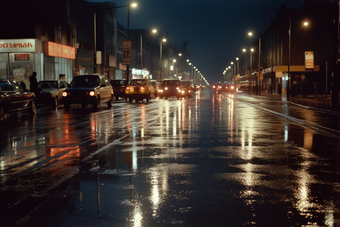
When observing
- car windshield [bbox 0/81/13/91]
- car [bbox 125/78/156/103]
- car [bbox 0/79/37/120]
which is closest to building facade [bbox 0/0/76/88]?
car [bbox 125/78/156/103]

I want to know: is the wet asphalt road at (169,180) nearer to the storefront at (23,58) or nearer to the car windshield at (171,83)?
the storefront at (23,58)

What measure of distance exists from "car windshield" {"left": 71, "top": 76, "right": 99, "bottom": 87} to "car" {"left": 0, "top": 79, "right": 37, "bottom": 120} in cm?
483

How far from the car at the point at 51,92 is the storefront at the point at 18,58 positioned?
882 cm

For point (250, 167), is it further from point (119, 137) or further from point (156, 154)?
point (119, 137)

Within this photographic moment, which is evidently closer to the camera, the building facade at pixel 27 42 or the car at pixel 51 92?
the car at pixel 51 92

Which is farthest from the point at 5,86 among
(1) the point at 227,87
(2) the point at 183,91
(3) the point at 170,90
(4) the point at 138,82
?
(1) the point at 227,87

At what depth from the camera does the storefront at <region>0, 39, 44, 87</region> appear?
124ft

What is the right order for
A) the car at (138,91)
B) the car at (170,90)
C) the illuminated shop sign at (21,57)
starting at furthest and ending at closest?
the car at (170,90)
the illuminated shop sign at (21,57)
the car at (138,91)

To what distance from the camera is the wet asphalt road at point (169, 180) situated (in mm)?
5223

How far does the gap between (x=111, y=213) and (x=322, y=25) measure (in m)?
67.6

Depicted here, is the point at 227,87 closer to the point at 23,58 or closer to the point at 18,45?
the point at 23,58

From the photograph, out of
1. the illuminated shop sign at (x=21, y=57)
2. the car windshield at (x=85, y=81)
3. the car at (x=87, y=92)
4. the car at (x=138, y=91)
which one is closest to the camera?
the car at (x=87, y=92)

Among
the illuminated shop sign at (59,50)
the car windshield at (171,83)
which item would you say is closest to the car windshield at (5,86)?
the illuminated shop sign at (59,50)

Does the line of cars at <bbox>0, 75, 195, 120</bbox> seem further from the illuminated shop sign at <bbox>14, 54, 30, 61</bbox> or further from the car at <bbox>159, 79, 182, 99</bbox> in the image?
the illuminated shop sign at <bbox>14, 54, 30, 61</bbox>
